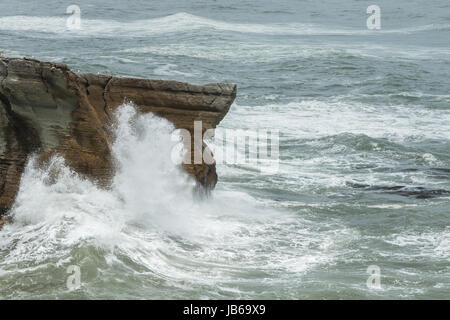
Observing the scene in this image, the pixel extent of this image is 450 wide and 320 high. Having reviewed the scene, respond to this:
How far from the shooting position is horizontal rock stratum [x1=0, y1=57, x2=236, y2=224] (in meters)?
9.02

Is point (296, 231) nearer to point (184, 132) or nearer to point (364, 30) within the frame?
point (184, 132)

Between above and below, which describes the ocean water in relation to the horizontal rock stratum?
below

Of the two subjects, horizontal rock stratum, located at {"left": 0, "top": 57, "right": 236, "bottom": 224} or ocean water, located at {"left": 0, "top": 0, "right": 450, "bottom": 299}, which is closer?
ocean water, located at {"left": 0, "top": 0, "right": 450, "bottom": 299}

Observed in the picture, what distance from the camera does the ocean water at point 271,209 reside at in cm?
775

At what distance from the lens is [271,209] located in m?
11.0

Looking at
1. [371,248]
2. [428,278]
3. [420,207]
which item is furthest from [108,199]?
[420,207]

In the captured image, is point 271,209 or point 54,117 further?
point 271,209

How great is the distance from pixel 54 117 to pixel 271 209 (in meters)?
3.45

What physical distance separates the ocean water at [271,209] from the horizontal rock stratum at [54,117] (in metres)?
0.20

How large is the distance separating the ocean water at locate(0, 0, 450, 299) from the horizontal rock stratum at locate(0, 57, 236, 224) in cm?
20

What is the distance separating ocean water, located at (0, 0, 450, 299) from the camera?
7746mm

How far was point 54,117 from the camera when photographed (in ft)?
30.5

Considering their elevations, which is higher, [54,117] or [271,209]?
[54,117]

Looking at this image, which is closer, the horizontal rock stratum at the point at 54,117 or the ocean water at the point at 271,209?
the ocean water at the point at 271,209
